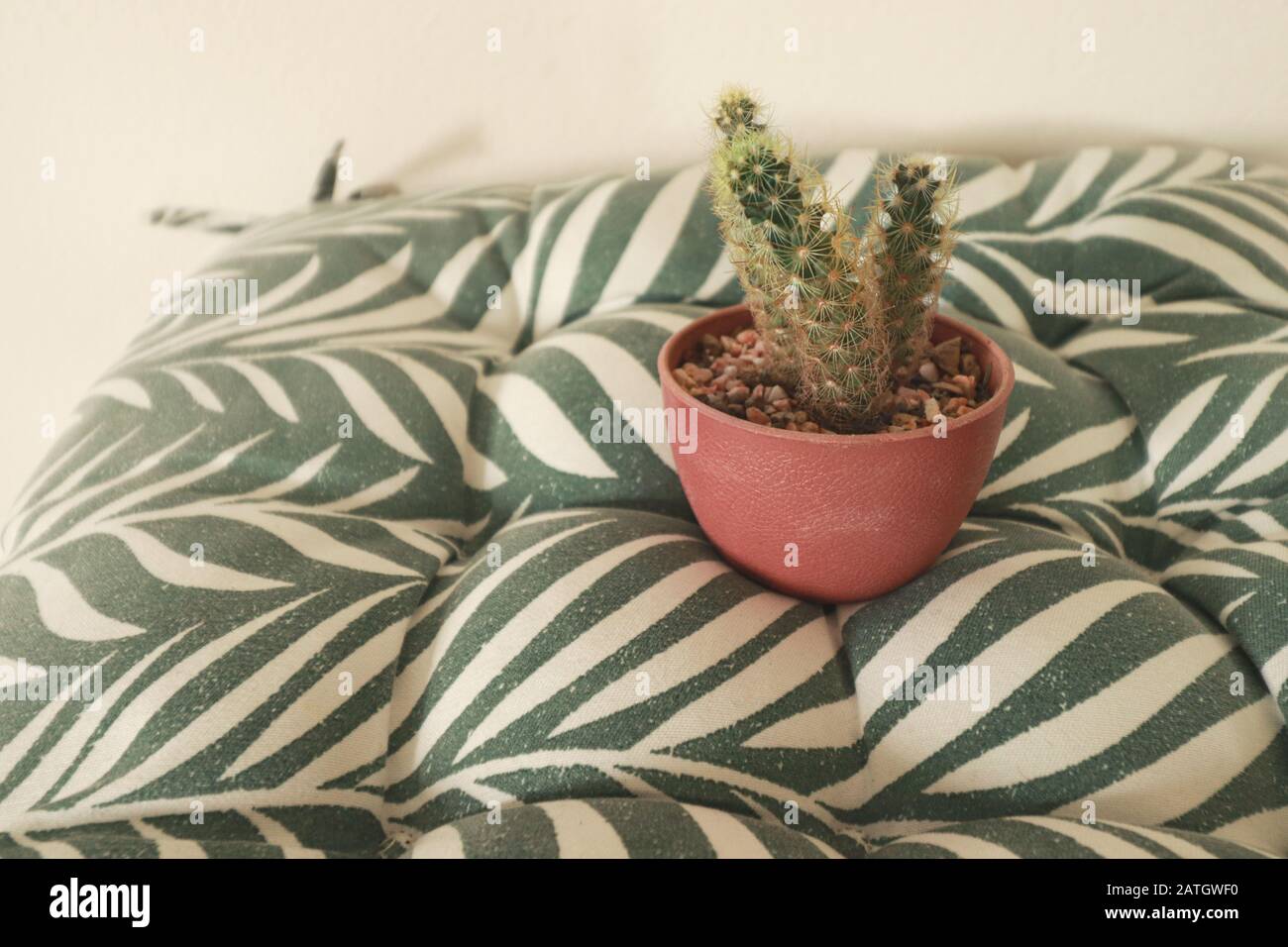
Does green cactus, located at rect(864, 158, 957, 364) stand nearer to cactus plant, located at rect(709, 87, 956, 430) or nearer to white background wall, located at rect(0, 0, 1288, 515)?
cactus plant, located at rect(709, 87, 956, 430)

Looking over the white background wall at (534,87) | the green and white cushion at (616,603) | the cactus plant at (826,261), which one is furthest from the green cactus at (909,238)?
the white background wall at (534,87)

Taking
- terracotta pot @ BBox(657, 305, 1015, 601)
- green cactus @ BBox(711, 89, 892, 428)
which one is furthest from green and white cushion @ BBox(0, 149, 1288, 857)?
green cactus @ BBox(711, 89, 892, 428)

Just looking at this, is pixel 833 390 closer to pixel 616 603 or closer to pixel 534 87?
pixel 616 603

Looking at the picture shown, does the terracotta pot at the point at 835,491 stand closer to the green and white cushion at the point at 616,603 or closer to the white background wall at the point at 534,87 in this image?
the green and white cushion at the point at 616,603

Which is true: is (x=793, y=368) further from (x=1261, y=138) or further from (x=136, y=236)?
(x=136, y=236)

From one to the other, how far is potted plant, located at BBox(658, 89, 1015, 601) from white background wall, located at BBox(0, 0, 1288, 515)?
1.80 ft

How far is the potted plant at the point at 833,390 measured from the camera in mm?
584

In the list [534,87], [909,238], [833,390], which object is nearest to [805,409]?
[833,390]

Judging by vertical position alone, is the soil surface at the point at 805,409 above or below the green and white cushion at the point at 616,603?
above

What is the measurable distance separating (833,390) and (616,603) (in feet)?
0.72

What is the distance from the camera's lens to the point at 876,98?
1136mm

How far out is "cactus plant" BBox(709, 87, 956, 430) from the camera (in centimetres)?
57

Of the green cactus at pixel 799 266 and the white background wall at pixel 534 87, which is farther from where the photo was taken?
the white background wall at pixel 534 87

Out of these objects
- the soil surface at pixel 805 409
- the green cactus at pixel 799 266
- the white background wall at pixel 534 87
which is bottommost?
the soil surface at pixel 805 409
